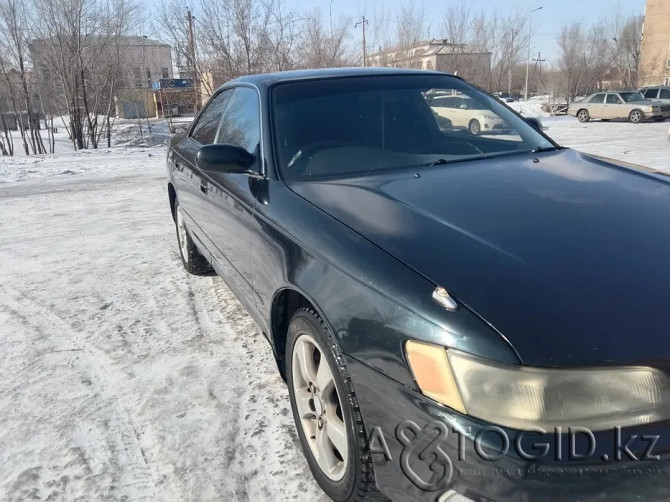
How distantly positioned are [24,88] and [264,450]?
20890 millimetres

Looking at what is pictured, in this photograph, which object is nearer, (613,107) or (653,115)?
(653,115)

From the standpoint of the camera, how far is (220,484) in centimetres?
213

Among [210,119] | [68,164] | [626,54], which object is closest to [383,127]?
[210,119]

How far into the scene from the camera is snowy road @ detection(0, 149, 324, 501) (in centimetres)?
218

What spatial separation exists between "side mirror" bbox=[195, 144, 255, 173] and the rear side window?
108 centimetres

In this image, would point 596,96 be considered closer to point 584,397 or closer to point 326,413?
point 326,413

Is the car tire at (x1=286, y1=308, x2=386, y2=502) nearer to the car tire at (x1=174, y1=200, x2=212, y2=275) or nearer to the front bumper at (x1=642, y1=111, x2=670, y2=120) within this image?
the car tire at (x1=174, y1=200, x2=212, y2=275)

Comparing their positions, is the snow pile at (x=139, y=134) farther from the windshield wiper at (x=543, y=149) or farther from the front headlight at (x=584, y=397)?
the front headlight at (x=584, y=397)

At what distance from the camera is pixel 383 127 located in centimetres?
285

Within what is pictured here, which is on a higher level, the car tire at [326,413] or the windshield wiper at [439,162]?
the windshield wiper at [439,162]

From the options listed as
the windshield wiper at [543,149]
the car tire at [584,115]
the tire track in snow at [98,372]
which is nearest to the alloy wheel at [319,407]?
the tire track in snow at [98,372]

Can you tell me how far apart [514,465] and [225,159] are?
1.89m

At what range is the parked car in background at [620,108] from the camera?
22344 millimetres

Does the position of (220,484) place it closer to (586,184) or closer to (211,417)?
(211,417)
